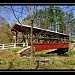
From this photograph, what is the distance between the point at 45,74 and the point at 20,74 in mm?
333

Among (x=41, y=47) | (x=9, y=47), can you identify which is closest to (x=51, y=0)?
(x=9, y=47)

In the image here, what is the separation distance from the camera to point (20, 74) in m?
2.53

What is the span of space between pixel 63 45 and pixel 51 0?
15.4 meters

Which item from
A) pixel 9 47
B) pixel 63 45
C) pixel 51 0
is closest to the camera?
pixel 51 0

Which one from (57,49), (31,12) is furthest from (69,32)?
(31,12)

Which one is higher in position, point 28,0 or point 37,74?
point 28,0

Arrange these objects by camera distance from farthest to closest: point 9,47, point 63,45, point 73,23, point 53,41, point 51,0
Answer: point 63,45, point 53,41, point 73,23, point 9,47, point 51,0

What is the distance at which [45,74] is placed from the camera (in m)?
2.55

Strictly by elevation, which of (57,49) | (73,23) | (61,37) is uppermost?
(73,23)

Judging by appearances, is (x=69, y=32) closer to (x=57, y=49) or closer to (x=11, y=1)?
(x=57, y=49)

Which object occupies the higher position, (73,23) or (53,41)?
(73,23)

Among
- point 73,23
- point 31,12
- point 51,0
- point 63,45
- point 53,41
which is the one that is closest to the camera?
point 51,0

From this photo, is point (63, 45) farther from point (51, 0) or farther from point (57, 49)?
point (51, 0)

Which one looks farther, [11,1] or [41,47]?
[41,47]
